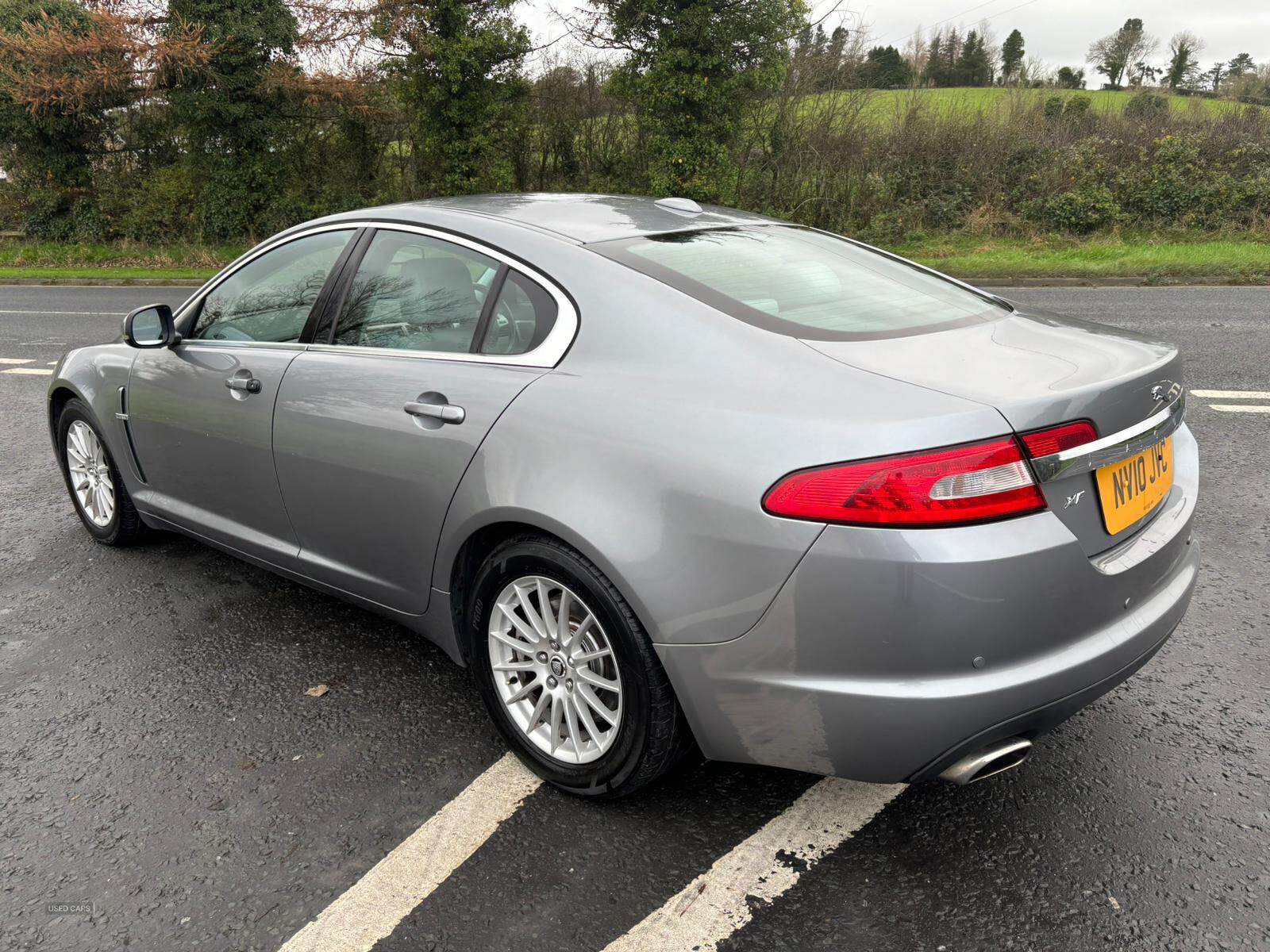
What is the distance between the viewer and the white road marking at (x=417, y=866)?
212 cm

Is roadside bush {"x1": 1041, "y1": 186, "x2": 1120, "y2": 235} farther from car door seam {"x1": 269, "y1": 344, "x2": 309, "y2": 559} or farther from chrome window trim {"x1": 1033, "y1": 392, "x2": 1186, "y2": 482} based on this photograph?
car door seam {"x1": 269, "y1": 344, "x2": 309, "y2": 559}

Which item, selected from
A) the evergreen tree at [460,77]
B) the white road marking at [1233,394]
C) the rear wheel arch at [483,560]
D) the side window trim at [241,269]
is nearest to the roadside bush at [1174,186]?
the evergreen tree at [460,77]

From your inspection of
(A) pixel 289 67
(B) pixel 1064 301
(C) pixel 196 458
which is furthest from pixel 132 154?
(C) pixel 196 458

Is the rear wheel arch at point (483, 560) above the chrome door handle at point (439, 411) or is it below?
below

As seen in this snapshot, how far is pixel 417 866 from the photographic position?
2.34 m

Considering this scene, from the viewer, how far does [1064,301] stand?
1137 cm

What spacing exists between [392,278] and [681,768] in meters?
1.77

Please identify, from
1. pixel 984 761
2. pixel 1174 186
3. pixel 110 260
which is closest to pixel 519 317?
pixel 984 761

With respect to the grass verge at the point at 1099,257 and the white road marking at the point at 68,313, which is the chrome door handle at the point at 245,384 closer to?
the white road marking at the point at 68,313

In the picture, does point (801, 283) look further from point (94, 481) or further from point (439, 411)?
point (94, 481)

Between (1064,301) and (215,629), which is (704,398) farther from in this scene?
(1064,301)

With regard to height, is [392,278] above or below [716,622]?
above

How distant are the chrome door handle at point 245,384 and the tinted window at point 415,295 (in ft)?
1.21

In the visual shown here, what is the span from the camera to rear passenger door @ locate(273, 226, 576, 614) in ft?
8.73
